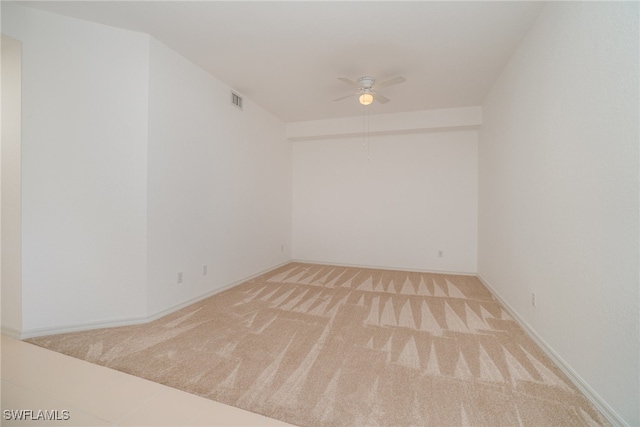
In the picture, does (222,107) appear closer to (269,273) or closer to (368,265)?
(269,273)

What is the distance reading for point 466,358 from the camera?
2.03 meters

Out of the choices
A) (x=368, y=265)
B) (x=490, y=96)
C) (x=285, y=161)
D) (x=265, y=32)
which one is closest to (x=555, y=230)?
(x=490, y=96)

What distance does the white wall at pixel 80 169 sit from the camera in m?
2.25

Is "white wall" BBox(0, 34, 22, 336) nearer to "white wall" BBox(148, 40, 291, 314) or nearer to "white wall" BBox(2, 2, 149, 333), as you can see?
"white wall" BBox(2, 2, 149, 333)

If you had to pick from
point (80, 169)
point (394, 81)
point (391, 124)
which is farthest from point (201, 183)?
point (391, 124)

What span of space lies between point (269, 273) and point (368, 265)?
6.30 feet

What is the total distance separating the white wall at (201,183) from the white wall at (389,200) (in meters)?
1.05

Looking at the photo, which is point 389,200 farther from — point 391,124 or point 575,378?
point 575,378

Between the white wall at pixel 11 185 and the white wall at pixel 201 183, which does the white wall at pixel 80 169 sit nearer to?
the white wall at pixel 11 185

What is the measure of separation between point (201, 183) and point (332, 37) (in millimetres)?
2184

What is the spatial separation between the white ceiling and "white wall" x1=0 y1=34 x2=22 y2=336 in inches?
22.8

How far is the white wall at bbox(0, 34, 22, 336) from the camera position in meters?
2.22

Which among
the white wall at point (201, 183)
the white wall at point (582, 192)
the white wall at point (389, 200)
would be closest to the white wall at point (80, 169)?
the white wall at point (201, 183)

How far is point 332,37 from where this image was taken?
2518 millimetres
